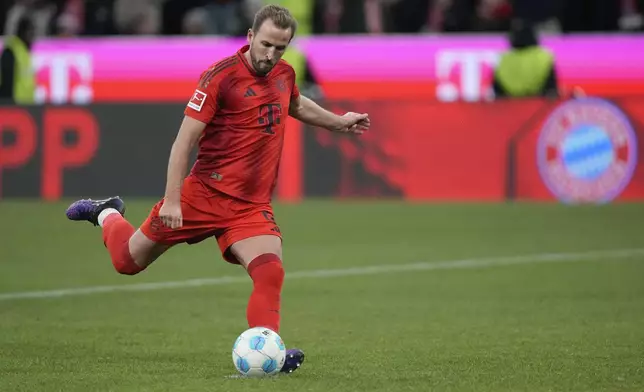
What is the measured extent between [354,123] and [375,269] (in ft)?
14.7

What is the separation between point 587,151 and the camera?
18.2m

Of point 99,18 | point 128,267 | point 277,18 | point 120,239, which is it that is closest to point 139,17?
point 99,18

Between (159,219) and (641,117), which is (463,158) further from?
(159,219)

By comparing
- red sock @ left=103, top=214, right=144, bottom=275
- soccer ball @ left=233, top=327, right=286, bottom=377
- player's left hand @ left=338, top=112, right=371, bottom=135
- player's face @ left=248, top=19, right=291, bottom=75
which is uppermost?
player's face @ left=248, top=19, right=291, bottom=75

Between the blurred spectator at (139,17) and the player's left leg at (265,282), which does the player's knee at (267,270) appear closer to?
the player's left leg at (265,282)

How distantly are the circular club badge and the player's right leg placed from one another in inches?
412

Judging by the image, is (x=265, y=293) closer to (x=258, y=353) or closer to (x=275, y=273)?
(x=275, y=273)

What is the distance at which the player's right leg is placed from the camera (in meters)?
7.98

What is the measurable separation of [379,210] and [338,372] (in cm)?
1102

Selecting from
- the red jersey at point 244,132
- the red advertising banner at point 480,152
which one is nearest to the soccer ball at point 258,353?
the red jersey at point 244,132

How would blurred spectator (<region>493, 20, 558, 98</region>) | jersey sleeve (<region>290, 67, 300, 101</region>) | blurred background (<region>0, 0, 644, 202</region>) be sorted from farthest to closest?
1. blurred spectator (<region>493, 20, 558, 98</region>)
2. blurred background (<region>0, 0, 644, 202</region>)
3. jersey sleeve (<region>290, 67, 300, 101</region>)

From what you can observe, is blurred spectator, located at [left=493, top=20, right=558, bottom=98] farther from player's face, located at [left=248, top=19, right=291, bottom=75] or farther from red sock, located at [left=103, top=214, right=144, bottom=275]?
player's face, located at [left=248, top=19, right=291, bottom=75]

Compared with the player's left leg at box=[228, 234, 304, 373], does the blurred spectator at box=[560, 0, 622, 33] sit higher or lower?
higher

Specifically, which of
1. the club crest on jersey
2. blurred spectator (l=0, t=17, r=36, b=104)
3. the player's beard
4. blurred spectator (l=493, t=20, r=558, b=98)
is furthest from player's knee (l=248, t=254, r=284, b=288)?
blurred spectator (l=0, t=17, r=36, b=104)
